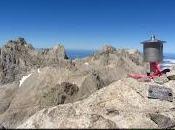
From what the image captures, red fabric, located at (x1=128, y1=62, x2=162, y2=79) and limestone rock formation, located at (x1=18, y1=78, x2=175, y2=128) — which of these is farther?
red fabric, located at (x1=128, y1=62, x2=162, y2=79)

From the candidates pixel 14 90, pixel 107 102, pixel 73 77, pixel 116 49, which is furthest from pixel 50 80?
pixel 116 49

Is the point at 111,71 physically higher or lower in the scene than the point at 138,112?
lower

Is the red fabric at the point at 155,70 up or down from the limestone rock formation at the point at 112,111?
up

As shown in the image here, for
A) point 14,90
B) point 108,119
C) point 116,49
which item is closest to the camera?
point 108,119

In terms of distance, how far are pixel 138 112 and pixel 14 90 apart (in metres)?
55.1

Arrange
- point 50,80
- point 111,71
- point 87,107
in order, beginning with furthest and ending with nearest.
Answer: point 111,71 < point 50,80 < point 87,107

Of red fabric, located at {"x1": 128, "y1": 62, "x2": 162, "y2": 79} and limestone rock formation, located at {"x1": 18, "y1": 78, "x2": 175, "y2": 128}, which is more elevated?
red fabric, located at {"x1": 128, "y1": 62, "x2": 162, "y2": 79}

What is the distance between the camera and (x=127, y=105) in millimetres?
17438

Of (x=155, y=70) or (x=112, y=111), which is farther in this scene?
(x=155, y=70)

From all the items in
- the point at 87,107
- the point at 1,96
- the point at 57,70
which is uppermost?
the point at 87,107

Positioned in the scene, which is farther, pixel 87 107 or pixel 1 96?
pixel 1 96

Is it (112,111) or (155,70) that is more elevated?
(155,70)

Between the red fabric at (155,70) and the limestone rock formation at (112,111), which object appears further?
the red fabric at (155,70)

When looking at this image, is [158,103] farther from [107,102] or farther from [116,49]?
[116,49]
